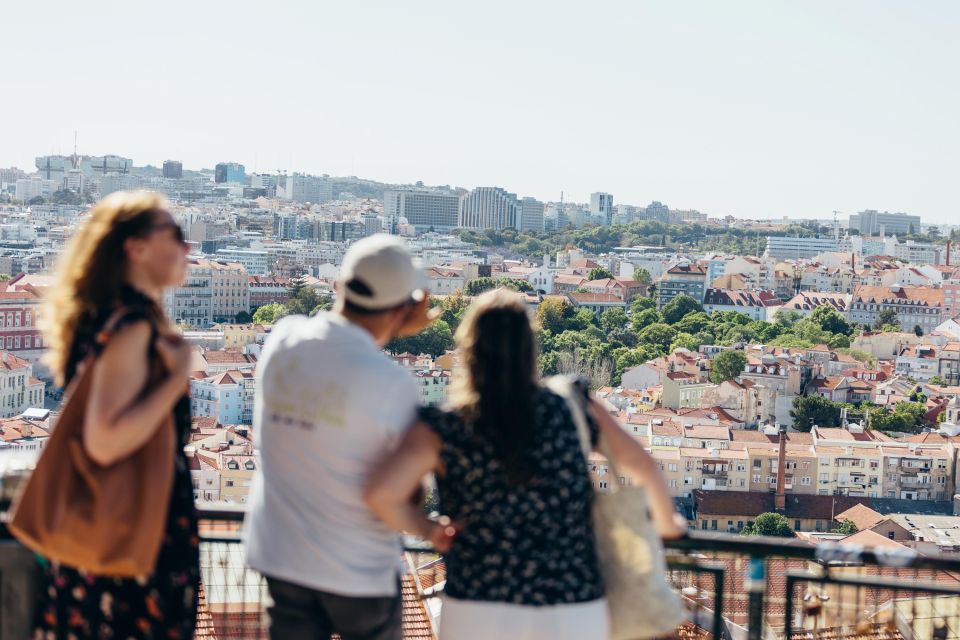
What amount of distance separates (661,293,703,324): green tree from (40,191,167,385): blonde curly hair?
159ft

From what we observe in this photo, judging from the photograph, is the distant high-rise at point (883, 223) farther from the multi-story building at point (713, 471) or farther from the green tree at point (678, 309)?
the multi-story building at point (713, 471)

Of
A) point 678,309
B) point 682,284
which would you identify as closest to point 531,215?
point 682,284

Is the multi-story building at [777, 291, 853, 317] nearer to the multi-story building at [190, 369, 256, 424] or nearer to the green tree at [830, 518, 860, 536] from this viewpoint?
the multi-story building at [190, 369, 256, 424]

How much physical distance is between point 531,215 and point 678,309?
5739cm

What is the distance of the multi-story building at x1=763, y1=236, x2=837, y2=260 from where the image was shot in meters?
89.0

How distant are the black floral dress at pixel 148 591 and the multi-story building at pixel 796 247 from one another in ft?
291

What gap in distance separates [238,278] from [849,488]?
1209 inches

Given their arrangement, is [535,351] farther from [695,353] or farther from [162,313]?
[695,353]

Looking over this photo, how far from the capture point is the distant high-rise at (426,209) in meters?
105

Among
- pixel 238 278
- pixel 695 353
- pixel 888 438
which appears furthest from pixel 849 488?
pixel 238 278

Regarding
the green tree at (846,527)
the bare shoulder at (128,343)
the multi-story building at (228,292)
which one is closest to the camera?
the bare shoulder at (128,343)

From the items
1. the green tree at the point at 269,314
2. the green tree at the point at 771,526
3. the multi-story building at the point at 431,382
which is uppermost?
the green tree at the point at 269,314

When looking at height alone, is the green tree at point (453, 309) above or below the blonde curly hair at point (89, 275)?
below

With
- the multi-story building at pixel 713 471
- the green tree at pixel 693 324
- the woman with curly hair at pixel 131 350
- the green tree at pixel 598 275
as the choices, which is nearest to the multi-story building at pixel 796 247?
the green tree at pixel 598 275
